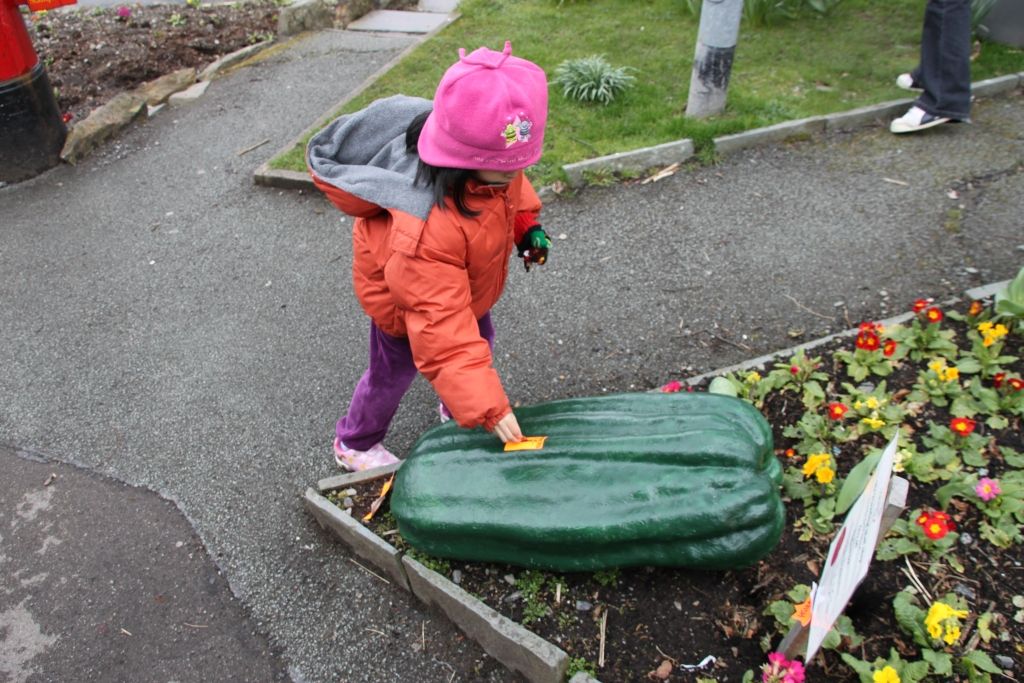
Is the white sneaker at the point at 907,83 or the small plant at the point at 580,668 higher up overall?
the white sneaker at the point at 907,83

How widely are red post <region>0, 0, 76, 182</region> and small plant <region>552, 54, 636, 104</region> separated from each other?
3.38 meters

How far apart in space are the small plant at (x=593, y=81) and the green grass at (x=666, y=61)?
69mm

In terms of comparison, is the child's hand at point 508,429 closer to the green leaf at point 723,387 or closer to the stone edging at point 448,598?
the stone edging at point 448,598

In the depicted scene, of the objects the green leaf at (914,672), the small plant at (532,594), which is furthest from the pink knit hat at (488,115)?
the green leaf at (914,672)

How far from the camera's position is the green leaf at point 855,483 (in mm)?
2244

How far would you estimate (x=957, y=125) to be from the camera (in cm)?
509

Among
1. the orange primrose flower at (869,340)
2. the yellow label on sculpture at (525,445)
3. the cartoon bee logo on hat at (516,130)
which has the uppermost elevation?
the cartoon bee logo on hat at (516,130)

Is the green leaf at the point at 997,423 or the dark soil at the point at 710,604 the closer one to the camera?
the dark soil at the point at 710,604

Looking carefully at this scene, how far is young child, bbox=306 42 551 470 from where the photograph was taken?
6.12ft

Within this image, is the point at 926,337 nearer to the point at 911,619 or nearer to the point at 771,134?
the point at 911,619

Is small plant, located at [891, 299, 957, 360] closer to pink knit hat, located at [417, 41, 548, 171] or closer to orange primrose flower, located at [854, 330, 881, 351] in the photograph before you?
orange primrose flower, located at [854, 330, 881, 351]

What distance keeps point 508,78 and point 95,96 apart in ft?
19.3

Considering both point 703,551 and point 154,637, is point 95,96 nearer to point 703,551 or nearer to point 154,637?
point 154,637

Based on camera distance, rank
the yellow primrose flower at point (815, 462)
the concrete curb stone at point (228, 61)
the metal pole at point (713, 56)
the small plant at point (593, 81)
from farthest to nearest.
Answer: the concrete curb stone at point (228, 61)
the small plant at point (593, 81)
the metal pole at point (713, 56)
the yellow primrose flower at point (815, 462)
